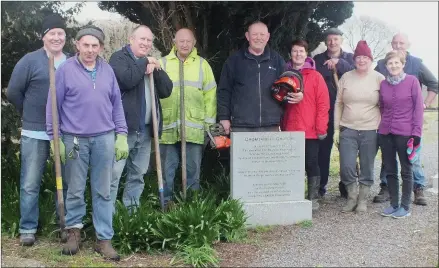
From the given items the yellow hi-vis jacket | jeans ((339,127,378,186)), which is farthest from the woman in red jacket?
the yellow hi-vis jacket

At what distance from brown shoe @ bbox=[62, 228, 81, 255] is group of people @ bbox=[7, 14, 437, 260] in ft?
0.03

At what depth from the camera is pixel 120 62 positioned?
513 centimetres

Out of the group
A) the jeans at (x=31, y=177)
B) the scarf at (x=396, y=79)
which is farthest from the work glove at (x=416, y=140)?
the jeans at (x=31, y=177)

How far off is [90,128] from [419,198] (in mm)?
4513

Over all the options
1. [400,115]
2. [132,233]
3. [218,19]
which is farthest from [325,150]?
[132,233]

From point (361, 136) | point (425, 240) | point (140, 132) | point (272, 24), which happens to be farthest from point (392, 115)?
point (140, 132)

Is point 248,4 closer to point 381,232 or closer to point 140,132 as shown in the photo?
point 140,132

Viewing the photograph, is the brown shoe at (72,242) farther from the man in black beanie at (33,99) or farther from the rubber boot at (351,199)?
the rubber boot at (351,199)

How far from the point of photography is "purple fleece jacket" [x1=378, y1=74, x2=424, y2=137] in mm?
5980

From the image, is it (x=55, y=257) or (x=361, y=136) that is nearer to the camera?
(x=55, y=257)

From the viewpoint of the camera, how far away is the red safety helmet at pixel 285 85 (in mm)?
5837

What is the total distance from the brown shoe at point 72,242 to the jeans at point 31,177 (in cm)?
53

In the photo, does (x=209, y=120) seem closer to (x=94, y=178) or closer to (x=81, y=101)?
(x=94, y=178)

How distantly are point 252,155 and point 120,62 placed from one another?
5.86 feet
